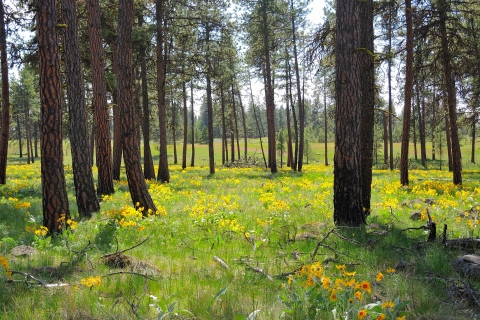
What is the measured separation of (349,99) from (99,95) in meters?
8.31

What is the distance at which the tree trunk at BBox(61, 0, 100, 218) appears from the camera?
773 centimetres

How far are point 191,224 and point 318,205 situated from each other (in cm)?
381

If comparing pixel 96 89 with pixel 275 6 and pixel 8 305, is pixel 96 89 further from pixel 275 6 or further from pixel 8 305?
pixel 275 6

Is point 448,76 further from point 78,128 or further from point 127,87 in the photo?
point 78,128

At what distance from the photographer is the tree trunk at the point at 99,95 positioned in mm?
10367

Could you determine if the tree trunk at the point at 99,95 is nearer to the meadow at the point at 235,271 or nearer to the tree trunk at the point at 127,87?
the tree trunk at the point at 127,87

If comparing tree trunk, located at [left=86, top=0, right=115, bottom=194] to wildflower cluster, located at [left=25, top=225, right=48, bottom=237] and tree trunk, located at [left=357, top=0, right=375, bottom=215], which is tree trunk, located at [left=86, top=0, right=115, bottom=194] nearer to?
wildflower cluster, located at [left=25, top=225, right=48, bottom=237]

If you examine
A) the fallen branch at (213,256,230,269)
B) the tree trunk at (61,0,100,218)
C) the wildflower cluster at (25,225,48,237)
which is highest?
the tree trunk at (61,0,100,218)

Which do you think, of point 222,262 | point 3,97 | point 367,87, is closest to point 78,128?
point 222,262

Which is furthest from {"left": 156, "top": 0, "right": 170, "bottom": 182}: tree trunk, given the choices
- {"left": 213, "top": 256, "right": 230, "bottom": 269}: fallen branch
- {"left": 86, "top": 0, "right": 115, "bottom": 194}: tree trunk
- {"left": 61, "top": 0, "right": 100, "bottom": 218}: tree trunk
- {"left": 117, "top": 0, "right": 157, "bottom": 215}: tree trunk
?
{"left": 213, "top": 256, "right": 230, "bottom": 269}: fallen branch

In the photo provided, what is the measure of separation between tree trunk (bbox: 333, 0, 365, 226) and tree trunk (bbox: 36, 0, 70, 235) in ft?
16.5

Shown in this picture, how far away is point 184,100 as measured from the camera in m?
29.6

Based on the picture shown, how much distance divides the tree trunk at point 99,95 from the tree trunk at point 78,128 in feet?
9.86

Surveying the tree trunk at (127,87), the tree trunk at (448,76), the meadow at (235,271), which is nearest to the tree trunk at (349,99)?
the meadow at (235,271)
